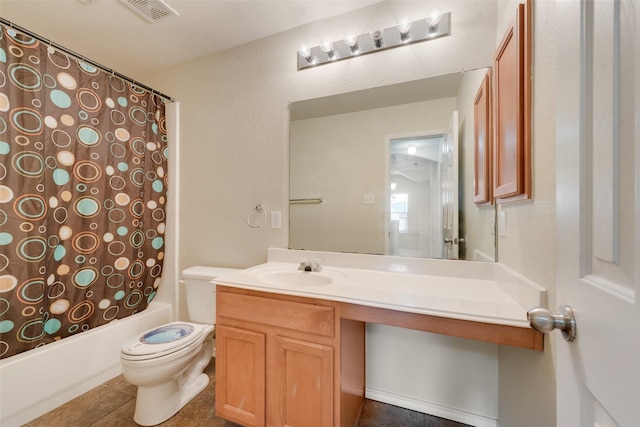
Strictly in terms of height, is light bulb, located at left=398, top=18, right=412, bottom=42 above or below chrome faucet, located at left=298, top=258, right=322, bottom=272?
above

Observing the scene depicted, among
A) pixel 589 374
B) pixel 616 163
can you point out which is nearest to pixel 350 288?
pixel 589 374

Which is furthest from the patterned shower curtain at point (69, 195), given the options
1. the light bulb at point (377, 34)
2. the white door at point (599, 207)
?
the white door at point (599, 207)

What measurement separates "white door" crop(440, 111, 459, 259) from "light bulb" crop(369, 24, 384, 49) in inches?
23.4

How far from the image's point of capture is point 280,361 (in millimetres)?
1149

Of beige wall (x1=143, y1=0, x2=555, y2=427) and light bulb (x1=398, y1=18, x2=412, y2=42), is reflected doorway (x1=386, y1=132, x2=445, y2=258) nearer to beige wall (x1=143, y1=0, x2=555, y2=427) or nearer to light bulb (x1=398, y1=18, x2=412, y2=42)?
beige wall (x1=143, y1=0, x2=555, y2=427)

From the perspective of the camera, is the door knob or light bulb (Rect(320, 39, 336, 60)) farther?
light bulb (Rect(320, 39, 336, 60))

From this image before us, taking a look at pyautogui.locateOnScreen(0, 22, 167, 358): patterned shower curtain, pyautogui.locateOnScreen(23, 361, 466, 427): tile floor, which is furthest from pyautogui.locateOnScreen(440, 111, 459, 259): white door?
pyautogui.locateOnScreen(0, 22, 167, 358): patterned shower curtain

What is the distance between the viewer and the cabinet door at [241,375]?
1.19m

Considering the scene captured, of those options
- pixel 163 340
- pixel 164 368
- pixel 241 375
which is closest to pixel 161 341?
pixel 163 340

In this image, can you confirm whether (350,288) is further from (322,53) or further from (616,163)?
(322,53)

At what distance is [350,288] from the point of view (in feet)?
3.84

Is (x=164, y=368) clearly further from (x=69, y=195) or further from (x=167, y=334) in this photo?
(x=69, y=195)

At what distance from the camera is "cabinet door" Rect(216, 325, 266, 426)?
3.91 feet

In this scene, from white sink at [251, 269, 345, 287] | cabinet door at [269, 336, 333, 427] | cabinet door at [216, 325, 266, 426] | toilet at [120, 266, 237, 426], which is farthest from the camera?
white sink at [251, 269, 345, 287]
